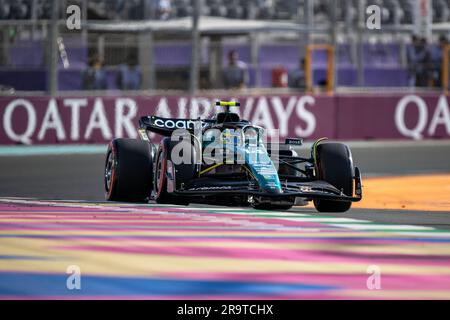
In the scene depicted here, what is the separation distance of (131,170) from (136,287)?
5.24 m

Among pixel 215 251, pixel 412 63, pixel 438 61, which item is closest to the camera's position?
pixel 215 251

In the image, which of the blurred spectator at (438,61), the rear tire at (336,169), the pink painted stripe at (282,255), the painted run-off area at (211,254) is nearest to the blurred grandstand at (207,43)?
the blurred spectator at (438,61)

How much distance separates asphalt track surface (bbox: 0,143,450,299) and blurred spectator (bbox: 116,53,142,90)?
9.52 metres

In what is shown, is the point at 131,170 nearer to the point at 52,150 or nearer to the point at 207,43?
the point at 52,150

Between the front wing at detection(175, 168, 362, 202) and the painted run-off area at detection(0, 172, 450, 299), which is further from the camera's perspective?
the front wing at detection(175, 168, 362, 202)

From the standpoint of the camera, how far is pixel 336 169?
12.8 meters

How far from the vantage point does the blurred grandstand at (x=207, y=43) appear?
23.1 metres

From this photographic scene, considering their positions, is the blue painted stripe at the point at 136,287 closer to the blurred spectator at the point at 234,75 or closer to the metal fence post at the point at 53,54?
the metal fence post at the point at 53,54

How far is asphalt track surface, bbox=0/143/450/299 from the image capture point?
25.8 ft

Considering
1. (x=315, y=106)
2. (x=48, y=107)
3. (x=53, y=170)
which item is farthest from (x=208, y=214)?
(x=315, y=106)

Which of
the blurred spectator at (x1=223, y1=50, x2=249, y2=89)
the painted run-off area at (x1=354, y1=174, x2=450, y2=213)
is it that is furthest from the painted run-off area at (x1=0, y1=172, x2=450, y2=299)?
the blurred spectator at (x1=223, y1=50, x2=249, y2=89)

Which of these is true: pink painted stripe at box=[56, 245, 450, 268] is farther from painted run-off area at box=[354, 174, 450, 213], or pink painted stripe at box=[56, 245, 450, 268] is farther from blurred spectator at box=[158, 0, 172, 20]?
blurred spectator at box=[158, 0, 172, 20]

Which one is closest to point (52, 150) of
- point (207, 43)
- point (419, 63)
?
point (207, 43)
